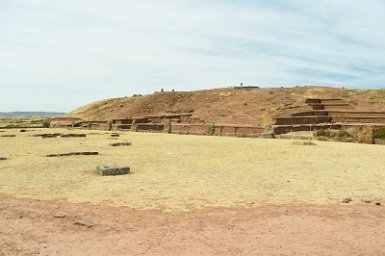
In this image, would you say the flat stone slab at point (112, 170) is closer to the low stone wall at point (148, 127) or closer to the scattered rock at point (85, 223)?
the scattered rock at point (85, 223)

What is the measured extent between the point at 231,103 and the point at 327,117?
19.8 m

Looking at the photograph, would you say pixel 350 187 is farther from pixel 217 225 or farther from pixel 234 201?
pixel 217 225

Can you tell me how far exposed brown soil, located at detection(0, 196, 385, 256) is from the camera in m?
5.45

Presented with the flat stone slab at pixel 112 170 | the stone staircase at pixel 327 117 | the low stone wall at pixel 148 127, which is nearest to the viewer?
the flat stone slab at pixel 112 170

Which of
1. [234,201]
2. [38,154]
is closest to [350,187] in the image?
[234,201]

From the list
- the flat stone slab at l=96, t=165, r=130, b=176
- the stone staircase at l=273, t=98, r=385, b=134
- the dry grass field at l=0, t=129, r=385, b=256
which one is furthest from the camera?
the stone staircase at l=273, t=98, r=385, b=134

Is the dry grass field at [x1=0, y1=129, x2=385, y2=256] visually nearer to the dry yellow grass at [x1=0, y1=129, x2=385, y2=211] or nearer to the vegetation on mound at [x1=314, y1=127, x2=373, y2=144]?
the dry yellow grass at [x1=0, y1=129, x2=385, y2=211]

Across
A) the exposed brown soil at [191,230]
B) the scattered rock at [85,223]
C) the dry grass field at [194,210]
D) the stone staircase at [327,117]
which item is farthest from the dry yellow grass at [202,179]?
the stone staircase at [327,117]

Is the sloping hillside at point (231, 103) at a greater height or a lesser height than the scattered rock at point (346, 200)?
greater

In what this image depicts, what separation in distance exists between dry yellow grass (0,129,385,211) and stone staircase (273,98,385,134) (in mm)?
20979

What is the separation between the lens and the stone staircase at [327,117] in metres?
36.4

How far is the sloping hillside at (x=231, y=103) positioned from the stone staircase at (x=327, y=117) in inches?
65.7

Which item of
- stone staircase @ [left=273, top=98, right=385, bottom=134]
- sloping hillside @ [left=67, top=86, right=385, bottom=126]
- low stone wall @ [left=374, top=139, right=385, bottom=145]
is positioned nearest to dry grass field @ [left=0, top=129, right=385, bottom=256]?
low stone wall @ [left=374, top=139, right=385, bottom=145]

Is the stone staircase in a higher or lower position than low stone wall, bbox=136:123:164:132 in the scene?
higher
